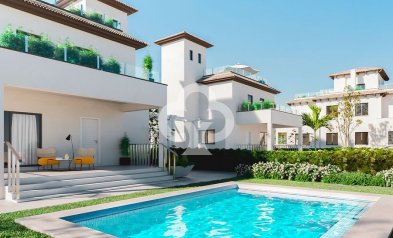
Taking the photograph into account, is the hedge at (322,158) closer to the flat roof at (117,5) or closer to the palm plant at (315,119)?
the flat roof at (117,5)

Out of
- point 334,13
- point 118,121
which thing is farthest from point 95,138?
point 334,13

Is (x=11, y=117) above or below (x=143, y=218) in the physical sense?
above

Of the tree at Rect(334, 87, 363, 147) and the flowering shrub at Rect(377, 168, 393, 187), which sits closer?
the flowering shrub at Rect(377, 168, 393, 187)

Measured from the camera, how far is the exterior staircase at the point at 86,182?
9805 mm

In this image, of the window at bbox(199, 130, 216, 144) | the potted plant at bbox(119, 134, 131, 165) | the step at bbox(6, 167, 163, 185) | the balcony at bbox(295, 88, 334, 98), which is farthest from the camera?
the balcony at bbox(295, 88, 334, 98)

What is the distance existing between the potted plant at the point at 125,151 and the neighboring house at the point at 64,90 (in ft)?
1.04

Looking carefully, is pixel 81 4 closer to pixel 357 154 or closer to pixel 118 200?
pixel 118 200

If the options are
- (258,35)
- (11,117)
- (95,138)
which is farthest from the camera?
(258,35)

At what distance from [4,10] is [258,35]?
18.3 m

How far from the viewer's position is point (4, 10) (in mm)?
13273

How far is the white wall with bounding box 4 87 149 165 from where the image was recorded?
13109mm

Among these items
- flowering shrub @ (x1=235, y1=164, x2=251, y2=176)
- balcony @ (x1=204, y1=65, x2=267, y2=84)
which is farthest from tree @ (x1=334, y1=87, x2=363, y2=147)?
flowering shrub @ (x1=235, y1=164, x2=251, y2=176)

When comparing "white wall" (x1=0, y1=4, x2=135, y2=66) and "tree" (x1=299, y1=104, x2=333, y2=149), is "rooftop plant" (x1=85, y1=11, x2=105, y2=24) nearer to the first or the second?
"white wall" (x1=0, y1=4, x2=135, y2=66)

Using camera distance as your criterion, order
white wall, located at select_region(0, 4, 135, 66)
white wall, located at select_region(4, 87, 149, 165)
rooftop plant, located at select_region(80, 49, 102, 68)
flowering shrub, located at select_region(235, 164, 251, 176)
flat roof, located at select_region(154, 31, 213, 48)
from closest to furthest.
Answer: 1. rooftop plant, located at select_region(80, 49, 102, 68)
2. white wall, located at select_region(4, 87, 149, 165)
3. white wall, located at select_region(0, 4, 135, 66)
4. flowering shrub, located at select_region(235, 164, 251, 176)
5. flat roof, located at select_region(154, 31, 213, 48)
